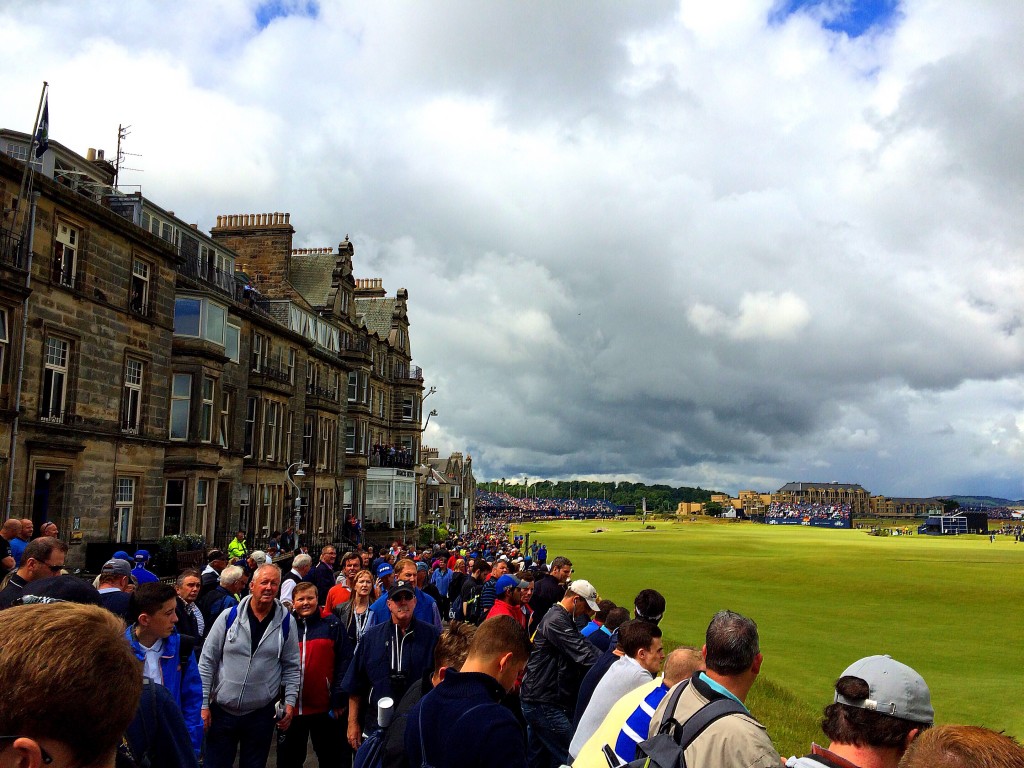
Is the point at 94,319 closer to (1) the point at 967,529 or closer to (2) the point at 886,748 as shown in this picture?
(2) the point at 886,748

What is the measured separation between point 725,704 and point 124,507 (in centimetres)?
2464

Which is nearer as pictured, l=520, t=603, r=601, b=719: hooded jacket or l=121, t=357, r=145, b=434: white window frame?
l=520, t=603, r=601, b=719: hooded jacket

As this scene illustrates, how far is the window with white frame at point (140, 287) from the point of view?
24672 mm

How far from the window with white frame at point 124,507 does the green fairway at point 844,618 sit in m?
17.0

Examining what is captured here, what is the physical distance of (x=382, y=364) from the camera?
59344 mm

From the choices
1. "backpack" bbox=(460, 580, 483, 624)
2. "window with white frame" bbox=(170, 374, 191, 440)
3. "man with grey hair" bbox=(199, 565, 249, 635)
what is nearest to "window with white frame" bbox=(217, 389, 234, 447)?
"window with white frame" bbox=(170, 374, 191, 440)

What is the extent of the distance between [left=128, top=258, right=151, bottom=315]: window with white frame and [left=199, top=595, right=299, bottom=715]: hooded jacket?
20.2m

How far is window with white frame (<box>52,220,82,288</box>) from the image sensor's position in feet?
70.7

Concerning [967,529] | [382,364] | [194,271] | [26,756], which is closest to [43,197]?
[194,271]

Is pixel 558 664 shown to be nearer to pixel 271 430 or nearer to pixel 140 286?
pixel 140 286

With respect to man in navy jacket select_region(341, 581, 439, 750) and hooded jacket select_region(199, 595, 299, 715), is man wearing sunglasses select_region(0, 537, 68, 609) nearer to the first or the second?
hooded jacket select_region(199, 595, 299, 715)

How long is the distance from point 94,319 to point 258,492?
1461 cm

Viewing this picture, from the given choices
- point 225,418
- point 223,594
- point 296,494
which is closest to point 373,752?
point 223,594

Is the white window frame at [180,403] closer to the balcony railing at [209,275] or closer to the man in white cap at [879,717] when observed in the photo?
the balcony railing at [209,275]
